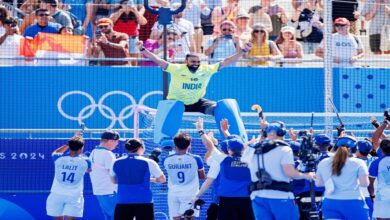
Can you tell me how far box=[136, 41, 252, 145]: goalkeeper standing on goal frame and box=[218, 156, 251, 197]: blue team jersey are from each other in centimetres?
192

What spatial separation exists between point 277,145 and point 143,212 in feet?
8.74

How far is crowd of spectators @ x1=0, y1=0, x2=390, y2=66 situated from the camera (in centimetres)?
1972

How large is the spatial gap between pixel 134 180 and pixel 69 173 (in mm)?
1612

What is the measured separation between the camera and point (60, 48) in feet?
63.8

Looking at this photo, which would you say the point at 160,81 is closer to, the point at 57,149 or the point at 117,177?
the point at 57,149

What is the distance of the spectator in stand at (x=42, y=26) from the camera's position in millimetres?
19875

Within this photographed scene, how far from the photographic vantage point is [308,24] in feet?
67.5

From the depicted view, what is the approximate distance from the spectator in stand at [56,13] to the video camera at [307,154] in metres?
7.43

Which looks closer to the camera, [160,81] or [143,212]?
[143,212]

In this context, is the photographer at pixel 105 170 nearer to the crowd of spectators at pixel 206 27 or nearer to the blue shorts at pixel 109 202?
the blue shorts at pixel 109 202

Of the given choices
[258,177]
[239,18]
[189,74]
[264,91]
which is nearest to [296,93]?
[264,91]

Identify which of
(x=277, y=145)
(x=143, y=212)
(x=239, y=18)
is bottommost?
(x=143, y=212)

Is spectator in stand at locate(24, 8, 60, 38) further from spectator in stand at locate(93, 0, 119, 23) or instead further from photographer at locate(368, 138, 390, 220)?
photographer at locate(368, 138, 390, 220)

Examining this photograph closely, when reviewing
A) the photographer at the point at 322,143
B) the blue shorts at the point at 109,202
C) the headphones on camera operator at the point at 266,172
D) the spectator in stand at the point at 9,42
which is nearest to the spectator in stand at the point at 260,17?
the spectator in stand at the point at 9,42
